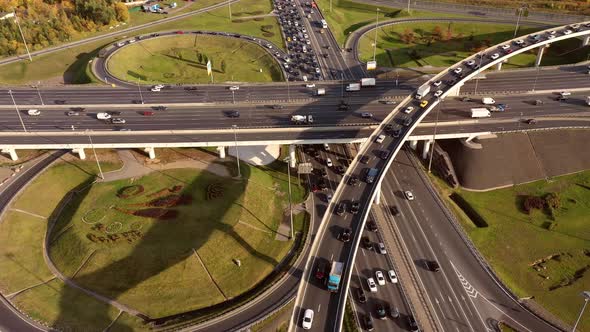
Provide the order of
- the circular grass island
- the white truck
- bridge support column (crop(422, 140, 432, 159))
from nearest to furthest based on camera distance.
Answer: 1. bridge support column (crop(422, 140, 432, 159))
2. the white truck
3. the circular grass island

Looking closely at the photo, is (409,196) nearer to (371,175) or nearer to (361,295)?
(371,175)

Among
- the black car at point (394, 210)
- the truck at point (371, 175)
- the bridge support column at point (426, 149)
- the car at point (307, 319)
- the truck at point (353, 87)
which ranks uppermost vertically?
the truck at point (353, 87)

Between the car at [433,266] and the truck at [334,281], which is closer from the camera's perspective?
the truck at [334,281]

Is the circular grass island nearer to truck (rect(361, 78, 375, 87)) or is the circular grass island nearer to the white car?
truck (rect(361, 78, 375, 87))

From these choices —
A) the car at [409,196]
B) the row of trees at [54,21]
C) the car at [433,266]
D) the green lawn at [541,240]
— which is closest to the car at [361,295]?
the car at [433,266]

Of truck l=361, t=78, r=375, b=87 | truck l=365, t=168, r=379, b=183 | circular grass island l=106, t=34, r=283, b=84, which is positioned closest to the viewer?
truck l=365, t=168, r=379, b=183

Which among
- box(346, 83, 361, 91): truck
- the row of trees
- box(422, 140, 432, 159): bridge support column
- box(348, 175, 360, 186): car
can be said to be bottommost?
box(422, 140, 432, 159): bridge support column

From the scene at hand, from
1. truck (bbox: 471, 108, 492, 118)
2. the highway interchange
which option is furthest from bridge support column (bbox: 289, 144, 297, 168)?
truck (bbox: 471, 108, 492, 118)

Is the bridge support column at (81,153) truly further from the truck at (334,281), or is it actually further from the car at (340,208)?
Result: the truck at (334,281)
